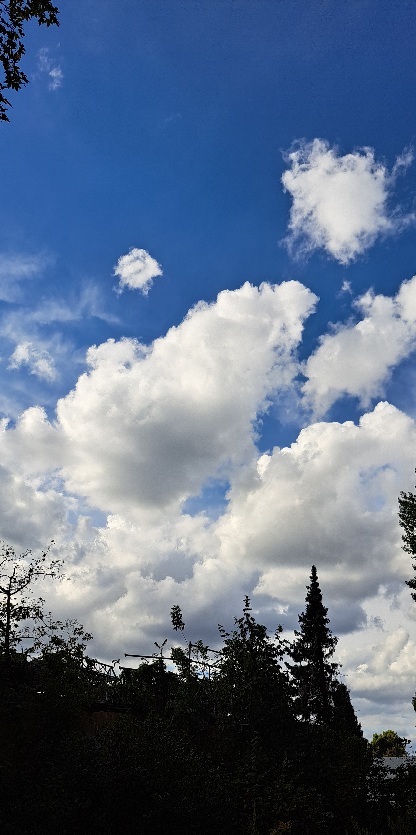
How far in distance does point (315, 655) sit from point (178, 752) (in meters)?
32.4

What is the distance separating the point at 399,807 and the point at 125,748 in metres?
14.5

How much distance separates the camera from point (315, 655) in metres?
47.9

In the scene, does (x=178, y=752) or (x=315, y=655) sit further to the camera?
(x=315, y=655)

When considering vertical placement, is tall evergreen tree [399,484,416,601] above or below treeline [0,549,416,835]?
above

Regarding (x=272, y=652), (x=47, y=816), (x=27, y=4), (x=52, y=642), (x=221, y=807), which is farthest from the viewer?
(x=272, y=652)

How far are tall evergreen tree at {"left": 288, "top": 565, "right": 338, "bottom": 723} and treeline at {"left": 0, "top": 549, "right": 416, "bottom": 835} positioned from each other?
53.7ft

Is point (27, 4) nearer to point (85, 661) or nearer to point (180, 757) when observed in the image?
A: point (180, 757)

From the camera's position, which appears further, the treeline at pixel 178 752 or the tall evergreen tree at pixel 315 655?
the tall evergreen tree at pixel 315 655

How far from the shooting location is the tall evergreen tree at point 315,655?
44406 millimetres

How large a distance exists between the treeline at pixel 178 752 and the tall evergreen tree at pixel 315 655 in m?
16.4

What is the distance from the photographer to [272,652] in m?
26.4

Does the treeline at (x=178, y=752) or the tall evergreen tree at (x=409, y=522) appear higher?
the tall evergreen tree at (x=409, y=522)

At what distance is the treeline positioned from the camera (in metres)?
16.1

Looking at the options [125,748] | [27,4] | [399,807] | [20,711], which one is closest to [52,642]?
[20,711]
